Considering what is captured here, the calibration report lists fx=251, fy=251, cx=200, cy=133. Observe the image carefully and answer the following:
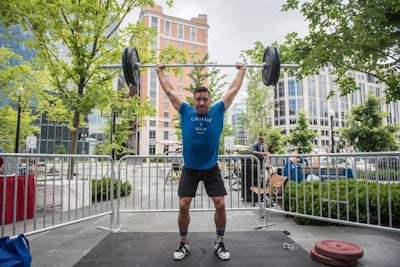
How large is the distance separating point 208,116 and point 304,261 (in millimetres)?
2068

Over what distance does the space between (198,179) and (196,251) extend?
0.98 metres

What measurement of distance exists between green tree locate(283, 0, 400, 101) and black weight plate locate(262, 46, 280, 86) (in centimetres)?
237

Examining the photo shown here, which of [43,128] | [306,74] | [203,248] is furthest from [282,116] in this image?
[203,248]

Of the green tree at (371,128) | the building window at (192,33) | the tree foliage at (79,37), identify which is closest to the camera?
the tree foliage at (79,37)

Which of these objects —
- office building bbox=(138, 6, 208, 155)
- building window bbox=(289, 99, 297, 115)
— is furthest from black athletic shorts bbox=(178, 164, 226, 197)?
building window bbox=(289, 99, 297, 115)

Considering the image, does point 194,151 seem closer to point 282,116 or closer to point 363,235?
point 363,235

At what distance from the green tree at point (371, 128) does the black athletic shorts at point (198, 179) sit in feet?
65.9

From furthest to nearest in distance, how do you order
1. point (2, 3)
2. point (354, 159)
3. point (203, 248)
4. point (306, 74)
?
point (306, 74)
point (2, 3)
point (354, 159)
point (203, 248)

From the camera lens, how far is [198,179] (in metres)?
3.16

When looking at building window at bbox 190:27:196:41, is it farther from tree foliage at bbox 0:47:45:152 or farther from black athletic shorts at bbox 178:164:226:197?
black athletic shorts at bbox 178:164:226:197

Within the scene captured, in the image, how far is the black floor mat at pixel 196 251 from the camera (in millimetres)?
2926

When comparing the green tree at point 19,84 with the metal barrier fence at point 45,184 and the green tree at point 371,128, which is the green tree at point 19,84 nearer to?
the metal barrier fence at point 45,184

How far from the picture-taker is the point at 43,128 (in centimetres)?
3803

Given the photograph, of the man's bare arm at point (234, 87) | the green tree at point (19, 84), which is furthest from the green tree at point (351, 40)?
the green tree at point (19, 84)
